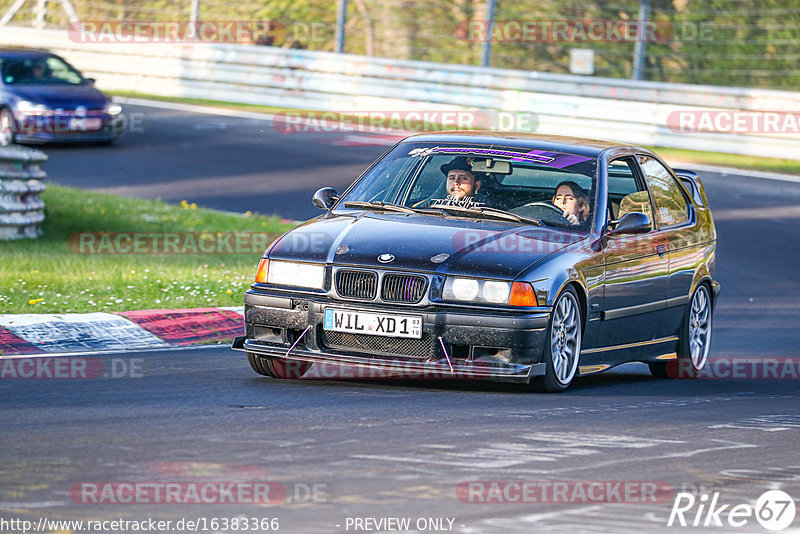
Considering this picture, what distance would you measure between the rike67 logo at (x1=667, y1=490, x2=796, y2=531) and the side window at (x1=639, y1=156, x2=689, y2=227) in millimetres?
4074

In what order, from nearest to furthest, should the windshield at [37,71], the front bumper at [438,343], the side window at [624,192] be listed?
the front bumper at [438,343]
the side window at [624,192]
the windshield at [37,71]

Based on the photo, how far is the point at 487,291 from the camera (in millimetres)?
7625

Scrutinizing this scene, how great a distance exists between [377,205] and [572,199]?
1.21 m

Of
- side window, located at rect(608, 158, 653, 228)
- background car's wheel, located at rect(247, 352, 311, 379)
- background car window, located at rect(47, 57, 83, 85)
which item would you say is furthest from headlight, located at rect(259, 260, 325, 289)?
background car window, located at rect(47, 57, 83, 85)

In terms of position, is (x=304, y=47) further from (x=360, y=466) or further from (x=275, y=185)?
(x=360, y=466)

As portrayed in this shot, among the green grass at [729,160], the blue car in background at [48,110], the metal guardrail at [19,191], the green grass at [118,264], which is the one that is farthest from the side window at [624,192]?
the blue car in background at [48,110]

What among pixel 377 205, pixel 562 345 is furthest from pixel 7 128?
pixel 562 345

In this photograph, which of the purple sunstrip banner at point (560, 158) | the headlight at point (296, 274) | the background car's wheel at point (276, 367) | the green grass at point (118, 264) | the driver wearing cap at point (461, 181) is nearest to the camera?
the headlight at point (296, 274)

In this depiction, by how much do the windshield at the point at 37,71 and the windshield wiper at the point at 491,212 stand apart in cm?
1456

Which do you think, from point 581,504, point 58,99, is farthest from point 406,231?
point 58,99

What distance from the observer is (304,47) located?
115ft

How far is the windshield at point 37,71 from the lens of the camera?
21750 millimetres

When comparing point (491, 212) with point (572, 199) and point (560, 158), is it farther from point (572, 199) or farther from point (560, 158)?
point (560, 158)

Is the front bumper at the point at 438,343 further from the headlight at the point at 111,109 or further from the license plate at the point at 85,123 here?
the headlight at the point at 111,109
